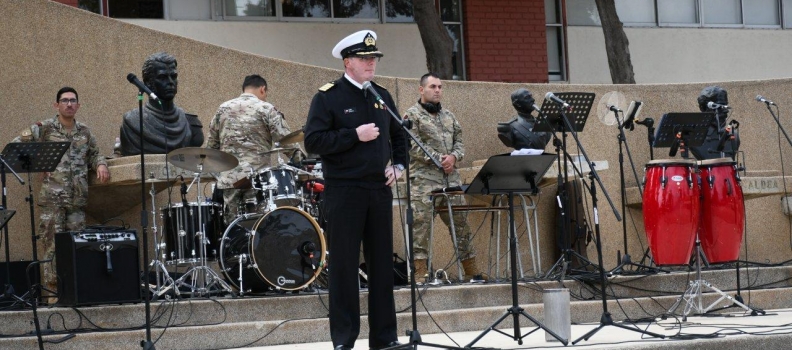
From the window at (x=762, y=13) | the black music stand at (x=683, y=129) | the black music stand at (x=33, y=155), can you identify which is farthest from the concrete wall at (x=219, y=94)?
the window at (x=762, y=13)

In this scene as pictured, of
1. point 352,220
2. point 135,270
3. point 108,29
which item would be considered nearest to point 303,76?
point 108,29

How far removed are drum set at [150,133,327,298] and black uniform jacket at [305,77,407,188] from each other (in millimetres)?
2284

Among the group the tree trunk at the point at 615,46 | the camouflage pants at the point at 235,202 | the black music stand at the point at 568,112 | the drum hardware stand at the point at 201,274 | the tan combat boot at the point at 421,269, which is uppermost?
the tree trunk at the point at 615,46

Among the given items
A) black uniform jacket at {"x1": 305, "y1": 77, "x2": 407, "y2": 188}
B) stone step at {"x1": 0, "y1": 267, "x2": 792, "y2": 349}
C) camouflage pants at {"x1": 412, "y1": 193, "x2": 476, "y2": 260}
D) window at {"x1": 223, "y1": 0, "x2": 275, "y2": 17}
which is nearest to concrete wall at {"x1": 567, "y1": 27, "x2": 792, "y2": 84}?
window at {"x1": 223, "y1": 0, "x2": 275, "y2": 17}

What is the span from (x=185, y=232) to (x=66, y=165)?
141 cm

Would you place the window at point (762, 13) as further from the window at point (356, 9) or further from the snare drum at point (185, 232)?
the snare drum at point (185, 232)

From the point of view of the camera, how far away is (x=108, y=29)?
12930mm

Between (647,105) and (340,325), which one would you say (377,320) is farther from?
(647,105)

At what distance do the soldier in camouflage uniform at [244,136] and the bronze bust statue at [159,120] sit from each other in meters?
0.39

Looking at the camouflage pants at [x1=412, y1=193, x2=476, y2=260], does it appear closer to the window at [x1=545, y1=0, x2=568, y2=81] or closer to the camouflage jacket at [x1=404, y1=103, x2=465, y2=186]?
the camouflage jacket at [x1=404, y1=103, x2=465, y2=186]

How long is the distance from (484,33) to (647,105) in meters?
4.12

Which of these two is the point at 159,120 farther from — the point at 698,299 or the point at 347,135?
the point at 698,299

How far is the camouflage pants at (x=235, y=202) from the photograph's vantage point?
11.4m

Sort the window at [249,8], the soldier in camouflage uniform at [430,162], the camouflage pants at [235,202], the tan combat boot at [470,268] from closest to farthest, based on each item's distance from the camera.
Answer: the camouflage pants at [235,202] → the soldier in camouflage uniform at [430,162] → the tan combat boot at [470,268] → the window at [249,8]
